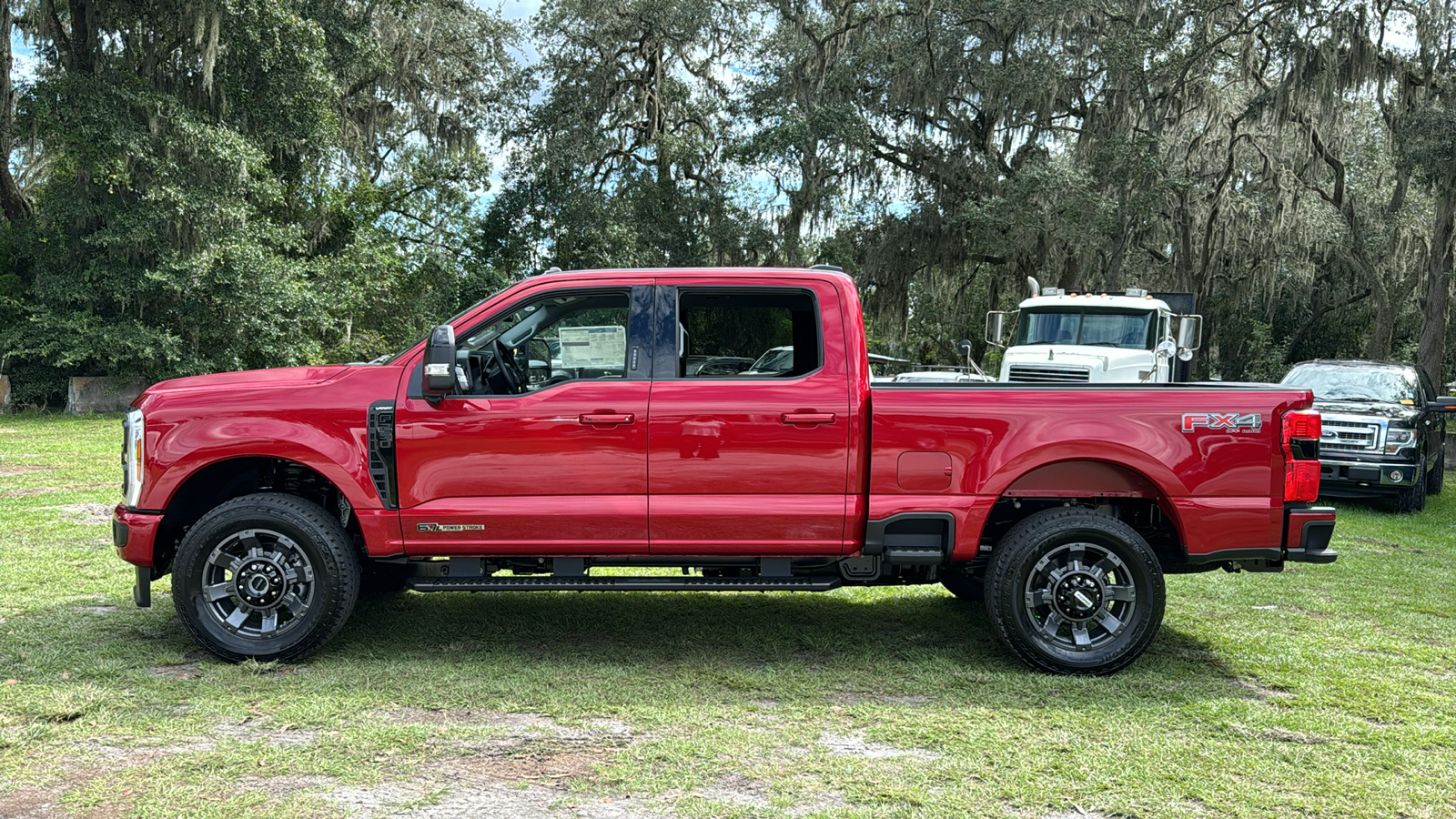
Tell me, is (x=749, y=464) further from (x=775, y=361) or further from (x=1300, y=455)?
(x=1300, y=455)

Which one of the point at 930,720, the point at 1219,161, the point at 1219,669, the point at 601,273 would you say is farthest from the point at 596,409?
the point at 1219,161

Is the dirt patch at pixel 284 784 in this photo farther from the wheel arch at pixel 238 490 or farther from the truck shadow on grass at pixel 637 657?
the wheel arch at pixel 238 490

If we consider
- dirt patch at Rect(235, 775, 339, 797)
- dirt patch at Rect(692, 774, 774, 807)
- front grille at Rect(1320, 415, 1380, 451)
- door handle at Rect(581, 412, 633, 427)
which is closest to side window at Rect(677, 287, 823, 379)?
door handle at Rect(581, 412, 633, 427)

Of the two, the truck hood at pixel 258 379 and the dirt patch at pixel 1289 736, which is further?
the truck hood at pixel 258 379

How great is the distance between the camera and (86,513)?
394 inches

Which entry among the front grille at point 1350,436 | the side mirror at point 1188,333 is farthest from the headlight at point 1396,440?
the side mirror at point 1188,333

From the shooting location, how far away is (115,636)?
5.99m

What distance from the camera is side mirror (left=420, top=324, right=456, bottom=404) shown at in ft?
17.2

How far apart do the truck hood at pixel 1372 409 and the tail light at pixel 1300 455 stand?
24.9ft

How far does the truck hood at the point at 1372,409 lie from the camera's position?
11969 millimetres

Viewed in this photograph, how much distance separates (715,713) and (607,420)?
1.51 meters

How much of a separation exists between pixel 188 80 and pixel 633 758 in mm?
23134

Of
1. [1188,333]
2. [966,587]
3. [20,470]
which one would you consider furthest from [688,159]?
[966,587]

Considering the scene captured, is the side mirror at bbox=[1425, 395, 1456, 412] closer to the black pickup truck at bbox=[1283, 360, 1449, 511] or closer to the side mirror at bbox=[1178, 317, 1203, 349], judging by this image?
the black pickup truck at bbox=[1283, 360, 1449, 511]
